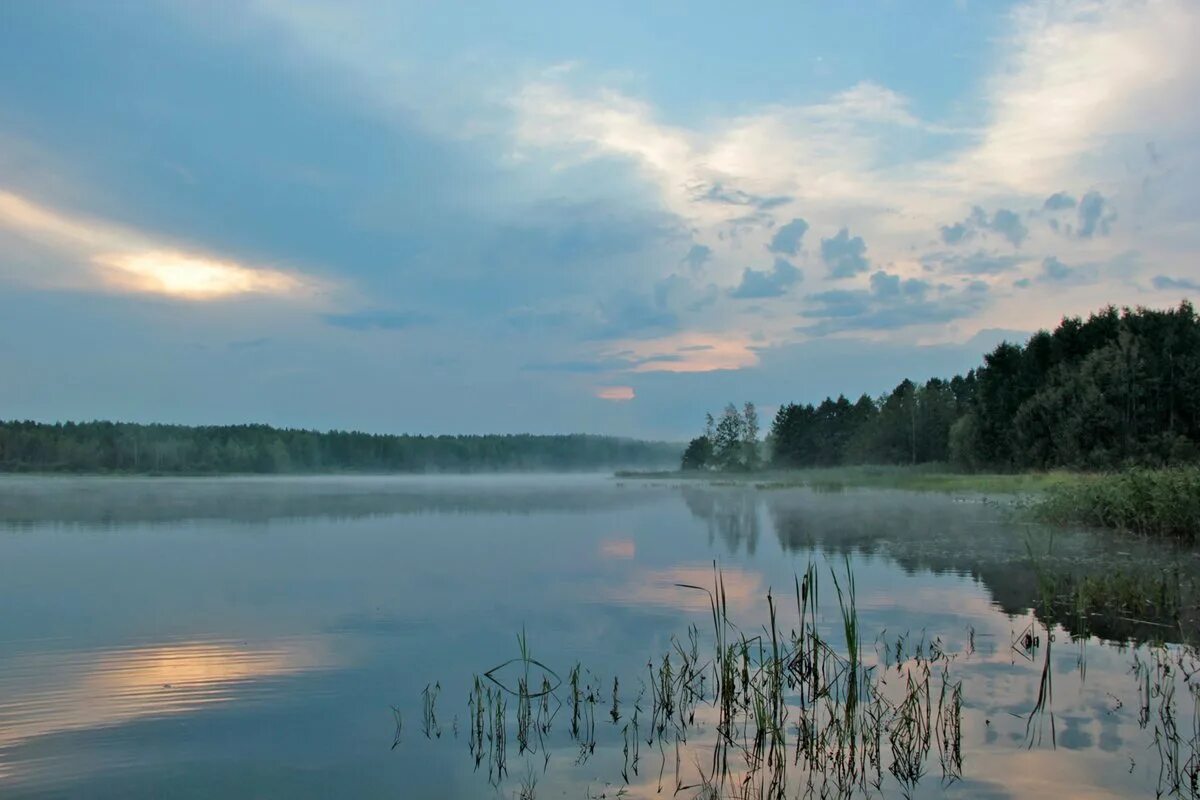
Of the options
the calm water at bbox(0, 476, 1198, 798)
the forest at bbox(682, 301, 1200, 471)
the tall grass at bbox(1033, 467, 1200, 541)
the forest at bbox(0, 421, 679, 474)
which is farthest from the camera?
the forest at bbox(0, 421, 679, 474)

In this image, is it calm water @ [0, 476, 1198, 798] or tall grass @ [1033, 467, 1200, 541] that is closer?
calm water @ [0, 476, 1198, 798]

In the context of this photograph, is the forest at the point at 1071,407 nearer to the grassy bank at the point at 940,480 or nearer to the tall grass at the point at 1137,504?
the grassy bank at the point at 940,480

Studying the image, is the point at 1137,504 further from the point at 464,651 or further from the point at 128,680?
the point at 128,680

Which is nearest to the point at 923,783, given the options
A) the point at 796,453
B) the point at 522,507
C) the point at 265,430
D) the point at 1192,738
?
the point at 1192,738

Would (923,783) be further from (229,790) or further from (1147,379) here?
(1147,379)

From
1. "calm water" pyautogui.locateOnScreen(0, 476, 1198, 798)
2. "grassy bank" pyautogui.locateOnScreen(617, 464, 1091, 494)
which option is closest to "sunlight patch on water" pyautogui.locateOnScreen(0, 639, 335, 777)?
"calm water" pyautogui.locateOnScreen(0, 476, 1198, 798)

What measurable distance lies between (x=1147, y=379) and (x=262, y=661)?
5471 centimetres

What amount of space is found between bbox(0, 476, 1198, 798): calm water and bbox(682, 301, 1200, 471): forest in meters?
26.5

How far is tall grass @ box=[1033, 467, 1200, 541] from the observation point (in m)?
18.7

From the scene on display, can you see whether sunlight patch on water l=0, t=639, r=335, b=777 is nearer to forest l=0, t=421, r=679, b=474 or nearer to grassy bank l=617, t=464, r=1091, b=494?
grassy bank l=617, t=464, r=1091, b=494

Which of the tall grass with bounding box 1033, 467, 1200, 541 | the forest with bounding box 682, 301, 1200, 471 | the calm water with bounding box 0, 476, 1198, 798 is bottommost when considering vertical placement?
the calm water with bounding box 0, 476, 1198, 798

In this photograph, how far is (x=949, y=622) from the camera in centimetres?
1167

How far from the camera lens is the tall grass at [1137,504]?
18.7 meters

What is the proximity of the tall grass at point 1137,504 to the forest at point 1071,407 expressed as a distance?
13470 mm
